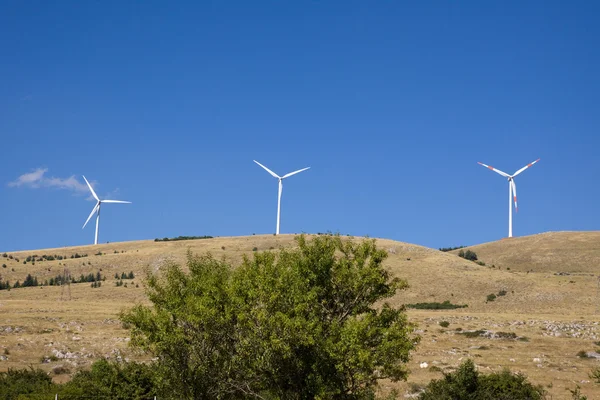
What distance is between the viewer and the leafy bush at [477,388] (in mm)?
37094

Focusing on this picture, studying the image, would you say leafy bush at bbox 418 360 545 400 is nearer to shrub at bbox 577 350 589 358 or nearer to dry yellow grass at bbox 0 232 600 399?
dry yellow grass at bbox 0 232 600 399

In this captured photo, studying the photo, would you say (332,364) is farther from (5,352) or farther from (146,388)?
(5,352)

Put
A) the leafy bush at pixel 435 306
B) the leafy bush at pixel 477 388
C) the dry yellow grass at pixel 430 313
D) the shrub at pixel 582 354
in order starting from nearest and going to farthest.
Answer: the leafy bush at pixel 477 388 → the dry yellow grass at pixel 430 313 → the shrub at pixel 582 354 → the leafy bush at pixel 435 306

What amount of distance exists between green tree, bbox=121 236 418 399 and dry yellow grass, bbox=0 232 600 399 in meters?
9.94

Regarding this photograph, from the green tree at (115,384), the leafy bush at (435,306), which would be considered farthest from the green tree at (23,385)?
the leafy bush at (435,306)

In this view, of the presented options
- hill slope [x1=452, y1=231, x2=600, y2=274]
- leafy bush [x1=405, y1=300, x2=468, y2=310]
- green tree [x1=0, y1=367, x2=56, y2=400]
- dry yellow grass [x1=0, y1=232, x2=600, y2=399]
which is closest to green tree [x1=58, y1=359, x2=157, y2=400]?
green tree [x1=0, y1=367, x2=56, y2=400]

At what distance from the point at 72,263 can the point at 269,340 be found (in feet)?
410

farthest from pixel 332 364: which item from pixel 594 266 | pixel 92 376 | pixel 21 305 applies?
pixel 594 266

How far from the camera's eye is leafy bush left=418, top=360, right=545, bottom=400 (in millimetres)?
37094

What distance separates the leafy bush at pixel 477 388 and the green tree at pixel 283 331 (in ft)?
21.5

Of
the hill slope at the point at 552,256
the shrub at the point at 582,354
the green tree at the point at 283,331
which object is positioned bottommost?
the shrub at the point at 582,354

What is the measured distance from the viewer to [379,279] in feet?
105

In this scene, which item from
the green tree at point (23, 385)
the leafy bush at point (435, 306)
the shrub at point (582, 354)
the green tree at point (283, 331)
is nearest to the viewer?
the green tree at point (283, 331)

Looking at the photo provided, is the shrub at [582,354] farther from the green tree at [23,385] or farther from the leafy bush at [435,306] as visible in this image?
the leafy bush at [435,306]
